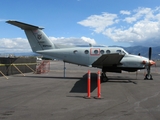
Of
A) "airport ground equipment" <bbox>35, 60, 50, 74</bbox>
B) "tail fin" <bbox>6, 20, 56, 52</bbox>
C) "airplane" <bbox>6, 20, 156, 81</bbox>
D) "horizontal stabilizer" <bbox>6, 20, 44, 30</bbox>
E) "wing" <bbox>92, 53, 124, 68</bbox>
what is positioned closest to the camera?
"wing" <bbox>92, 53, 124, 68</bbox>

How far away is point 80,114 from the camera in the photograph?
21.0ft

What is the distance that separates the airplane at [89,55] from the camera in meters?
16.5

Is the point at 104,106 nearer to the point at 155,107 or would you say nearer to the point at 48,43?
the point at 155,107

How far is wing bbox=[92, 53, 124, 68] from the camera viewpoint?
14395 mm

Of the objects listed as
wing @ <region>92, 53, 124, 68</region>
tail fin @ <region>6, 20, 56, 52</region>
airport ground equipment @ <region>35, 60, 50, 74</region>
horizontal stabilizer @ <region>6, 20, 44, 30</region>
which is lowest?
airport ground equipment @ <region>35, 60, 50, 74</region>

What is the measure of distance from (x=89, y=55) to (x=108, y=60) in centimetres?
263

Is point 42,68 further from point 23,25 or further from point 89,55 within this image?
point 89,55

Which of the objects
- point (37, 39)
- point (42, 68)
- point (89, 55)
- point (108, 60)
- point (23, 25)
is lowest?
point (42, 68)

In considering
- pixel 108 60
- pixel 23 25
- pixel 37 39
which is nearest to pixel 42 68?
pixel 37 39

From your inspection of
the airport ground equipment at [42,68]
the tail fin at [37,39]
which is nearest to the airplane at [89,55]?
the tail fin at [37,39]

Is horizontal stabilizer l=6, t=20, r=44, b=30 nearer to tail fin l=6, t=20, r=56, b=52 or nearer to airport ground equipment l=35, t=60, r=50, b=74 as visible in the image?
tail fin l=6, t=20, r=56, b=52

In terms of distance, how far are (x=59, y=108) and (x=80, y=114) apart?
1.14 m

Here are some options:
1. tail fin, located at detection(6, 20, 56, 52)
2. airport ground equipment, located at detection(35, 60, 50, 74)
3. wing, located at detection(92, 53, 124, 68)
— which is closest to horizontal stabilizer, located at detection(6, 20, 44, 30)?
tail fin, located at detection(6, 20, 56, 52)

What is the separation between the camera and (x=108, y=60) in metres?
15.5
